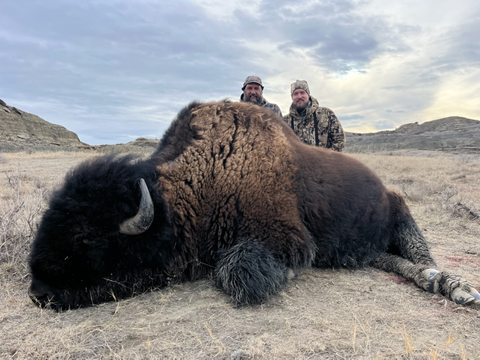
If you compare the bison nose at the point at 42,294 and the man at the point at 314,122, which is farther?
the man at the point at 314,122

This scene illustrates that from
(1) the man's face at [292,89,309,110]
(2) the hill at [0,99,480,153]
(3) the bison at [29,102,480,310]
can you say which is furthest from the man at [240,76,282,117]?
(2) the hill at [0,99,480,153]

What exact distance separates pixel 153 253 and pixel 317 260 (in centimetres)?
170

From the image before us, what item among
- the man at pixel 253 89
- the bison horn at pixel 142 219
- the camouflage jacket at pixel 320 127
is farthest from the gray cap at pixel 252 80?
the bison horn at pixel 142 219

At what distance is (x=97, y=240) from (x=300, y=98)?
5707 millimetres

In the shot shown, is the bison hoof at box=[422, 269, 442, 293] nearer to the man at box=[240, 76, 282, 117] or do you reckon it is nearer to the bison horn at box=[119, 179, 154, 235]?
the bison horn at box=[119, 179, 154, 235]

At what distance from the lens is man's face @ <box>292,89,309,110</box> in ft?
23.7

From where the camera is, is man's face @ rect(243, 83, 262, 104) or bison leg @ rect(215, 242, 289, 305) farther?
man's face @ rect(243, 83, 262, 104)

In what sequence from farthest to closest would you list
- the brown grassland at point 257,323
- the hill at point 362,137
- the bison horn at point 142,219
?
the hill at point 362,137
the bison horn at point 142,219
the brown grassland at point 257,323

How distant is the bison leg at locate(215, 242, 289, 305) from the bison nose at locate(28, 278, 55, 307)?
1314 mm

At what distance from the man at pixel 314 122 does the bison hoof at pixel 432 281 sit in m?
4.51

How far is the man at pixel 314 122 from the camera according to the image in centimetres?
732

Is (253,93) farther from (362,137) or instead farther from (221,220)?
(362,137)

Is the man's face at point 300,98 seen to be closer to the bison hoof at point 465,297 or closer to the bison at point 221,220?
the bison at point 221,220

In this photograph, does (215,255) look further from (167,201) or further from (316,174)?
(316,174)
